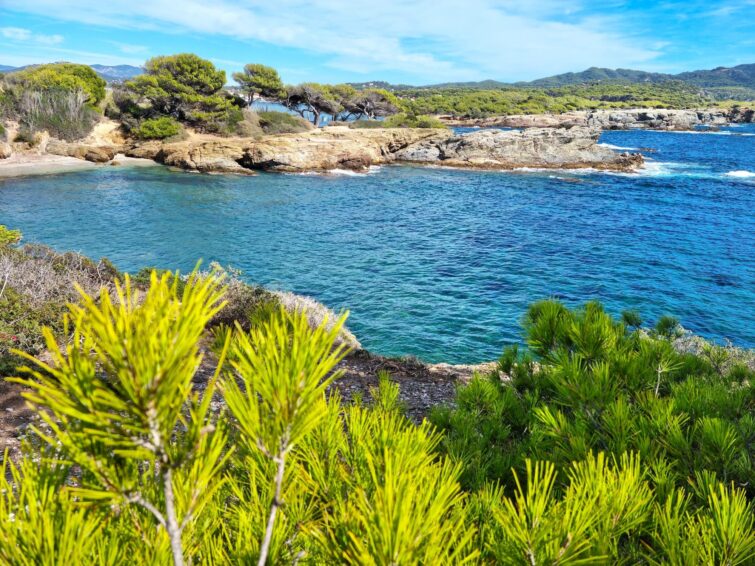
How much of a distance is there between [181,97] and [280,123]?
36.8ft

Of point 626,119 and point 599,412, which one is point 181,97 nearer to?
point 599,412

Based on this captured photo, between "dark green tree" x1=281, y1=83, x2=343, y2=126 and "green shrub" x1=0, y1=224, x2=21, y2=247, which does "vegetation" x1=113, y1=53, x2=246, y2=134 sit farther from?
"green shrub" x1=0, y1=224, x2=21, y2=247

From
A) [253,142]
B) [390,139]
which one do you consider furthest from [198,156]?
[390,139]

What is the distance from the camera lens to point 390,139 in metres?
52.4

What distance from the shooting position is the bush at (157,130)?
4506 cm

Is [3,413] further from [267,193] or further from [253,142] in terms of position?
[253,142]

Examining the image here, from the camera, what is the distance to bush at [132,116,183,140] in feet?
148

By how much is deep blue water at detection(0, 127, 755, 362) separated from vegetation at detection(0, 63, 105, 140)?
31.7ft

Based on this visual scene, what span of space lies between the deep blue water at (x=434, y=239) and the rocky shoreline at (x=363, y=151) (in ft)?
11.4

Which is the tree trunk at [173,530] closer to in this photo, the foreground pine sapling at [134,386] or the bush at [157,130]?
the foreground pine sapling at [134,386]

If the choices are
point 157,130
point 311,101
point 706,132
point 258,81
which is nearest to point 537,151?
point 311,101

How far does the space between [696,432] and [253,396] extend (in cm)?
261

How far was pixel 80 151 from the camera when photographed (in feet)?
135

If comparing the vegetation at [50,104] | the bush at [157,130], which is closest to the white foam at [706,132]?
the bush at [157,130]
